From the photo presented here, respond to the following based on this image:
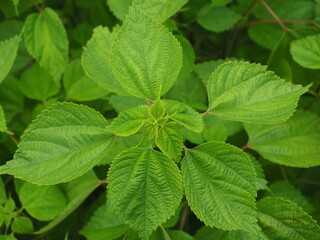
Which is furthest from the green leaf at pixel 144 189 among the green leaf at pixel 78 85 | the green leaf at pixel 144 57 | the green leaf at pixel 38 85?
the green leaf at pixel 38 85

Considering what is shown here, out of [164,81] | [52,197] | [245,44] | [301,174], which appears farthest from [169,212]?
[245,44]

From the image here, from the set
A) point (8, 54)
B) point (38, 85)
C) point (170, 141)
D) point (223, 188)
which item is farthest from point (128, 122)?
point (38, 85)

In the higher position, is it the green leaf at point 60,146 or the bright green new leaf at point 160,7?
the bright green new leaf at point 160,7

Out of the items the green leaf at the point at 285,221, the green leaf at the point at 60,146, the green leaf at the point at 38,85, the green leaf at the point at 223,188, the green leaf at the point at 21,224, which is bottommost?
the green leaf at the point at 21,224

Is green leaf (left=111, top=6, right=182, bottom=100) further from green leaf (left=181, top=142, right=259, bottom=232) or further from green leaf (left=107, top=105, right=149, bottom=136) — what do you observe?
green leaf (left=181, top=142, right=259, bottom=232)

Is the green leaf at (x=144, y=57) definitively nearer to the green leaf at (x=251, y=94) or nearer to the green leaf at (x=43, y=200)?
the green leaf at (x=251, y=94)

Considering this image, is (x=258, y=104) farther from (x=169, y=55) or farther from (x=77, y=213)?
(x=77, y=213)

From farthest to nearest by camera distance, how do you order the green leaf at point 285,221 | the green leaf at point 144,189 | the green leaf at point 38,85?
the green leaf at point 38,85
the green leaf at point 285,221
the green leaf at point 144,189

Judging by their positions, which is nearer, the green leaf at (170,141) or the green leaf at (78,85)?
the green leaf at (170,141)

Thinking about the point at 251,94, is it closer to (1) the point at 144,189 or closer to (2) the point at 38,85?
(1) the point at 144,189
